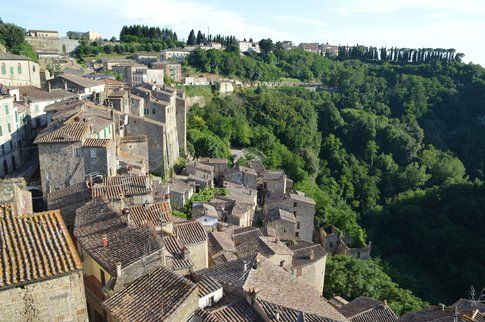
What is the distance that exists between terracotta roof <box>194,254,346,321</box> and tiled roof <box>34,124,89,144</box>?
13252 millimetres

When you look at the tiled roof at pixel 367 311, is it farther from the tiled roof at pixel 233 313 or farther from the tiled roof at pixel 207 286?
the tiled roof at pixel 207 286

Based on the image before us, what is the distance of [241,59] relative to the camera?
100m

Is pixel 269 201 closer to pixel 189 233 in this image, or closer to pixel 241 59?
pixel 189 233

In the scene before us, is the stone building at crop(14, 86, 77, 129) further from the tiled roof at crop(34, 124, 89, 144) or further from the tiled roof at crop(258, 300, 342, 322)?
the tiled roof at crop(258, 300, 342, 322)

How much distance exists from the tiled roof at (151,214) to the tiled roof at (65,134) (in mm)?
8213

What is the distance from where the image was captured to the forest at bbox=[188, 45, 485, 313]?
52.2m

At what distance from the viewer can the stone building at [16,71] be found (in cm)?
4353

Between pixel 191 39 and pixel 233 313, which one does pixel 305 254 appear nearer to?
pixel 233 313

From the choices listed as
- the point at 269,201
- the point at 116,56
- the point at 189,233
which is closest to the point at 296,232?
the point at 269,201

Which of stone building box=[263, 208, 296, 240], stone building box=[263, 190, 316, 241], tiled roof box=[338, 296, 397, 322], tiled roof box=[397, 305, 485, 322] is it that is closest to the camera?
tiled roof box=[397, 305, 485, 322]

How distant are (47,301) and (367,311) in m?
21.1

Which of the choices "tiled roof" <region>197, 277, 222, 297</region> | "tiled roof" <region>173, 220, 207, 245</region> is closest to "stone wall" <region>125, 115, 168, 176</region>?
"tiled roof" <region>173, 220, 207, 245</region>

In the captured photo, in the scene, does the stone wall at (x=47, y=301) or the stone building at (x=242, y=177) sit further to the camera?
the stone building at (x=242, y=177)

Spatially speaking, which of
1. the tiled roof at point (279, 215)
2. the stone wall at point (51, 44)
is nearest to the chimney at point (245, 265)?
the tiled roof at point (279, 215)
